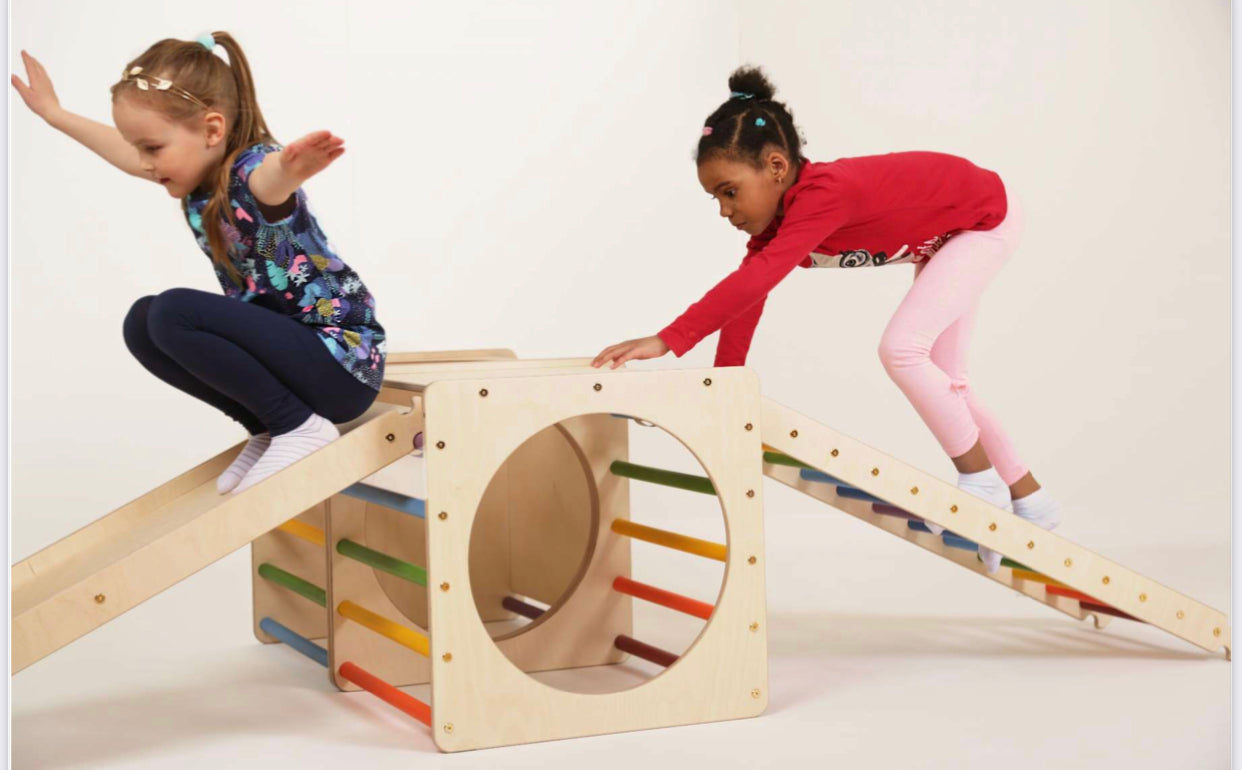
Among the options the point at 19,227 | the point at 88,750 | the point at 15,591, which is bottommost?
the point at 88,750

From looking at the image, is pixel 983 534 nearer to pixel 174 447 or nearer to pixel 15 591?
pixel 15 591

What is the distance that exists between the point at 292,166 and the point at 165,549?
1.89 feet

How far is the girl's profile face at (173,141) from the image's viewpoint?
2.28 m

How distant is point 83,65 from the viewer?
159 inches

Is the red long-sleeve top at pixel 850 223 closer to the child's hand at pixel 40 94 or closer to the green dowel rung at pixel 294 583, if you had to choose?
the green dowel rung at pixel 294 583

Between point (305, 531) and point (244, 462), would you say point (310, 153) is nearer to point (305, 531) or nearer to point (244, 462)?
point (244, 462)

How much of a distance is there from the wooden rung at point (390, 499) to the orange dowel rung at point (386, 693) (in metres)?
0.28

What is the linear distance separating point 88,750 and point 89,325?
2176 mm

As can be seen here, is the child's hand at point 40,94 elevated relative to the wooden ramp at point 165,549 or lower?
elevated

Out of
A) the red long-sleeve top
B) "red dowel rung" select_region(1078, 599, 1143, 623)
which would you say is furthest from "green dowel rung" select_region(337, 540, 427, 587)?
"red dowel rung" select_region(1078, 599, 1143, 623)

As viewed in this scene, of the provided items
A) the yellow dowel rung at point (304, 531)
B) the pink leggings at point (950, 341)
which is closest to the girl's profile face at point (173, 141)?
the yellow dowel rung at point (304, 531)

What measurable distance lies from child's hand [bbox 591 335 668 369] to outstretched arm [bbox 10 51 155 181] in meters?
0.87

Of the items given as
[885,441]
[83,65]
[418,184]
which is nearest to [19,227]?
[83,65]

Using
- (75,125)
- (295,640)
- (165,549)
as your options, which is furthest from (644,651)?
(75,125)
